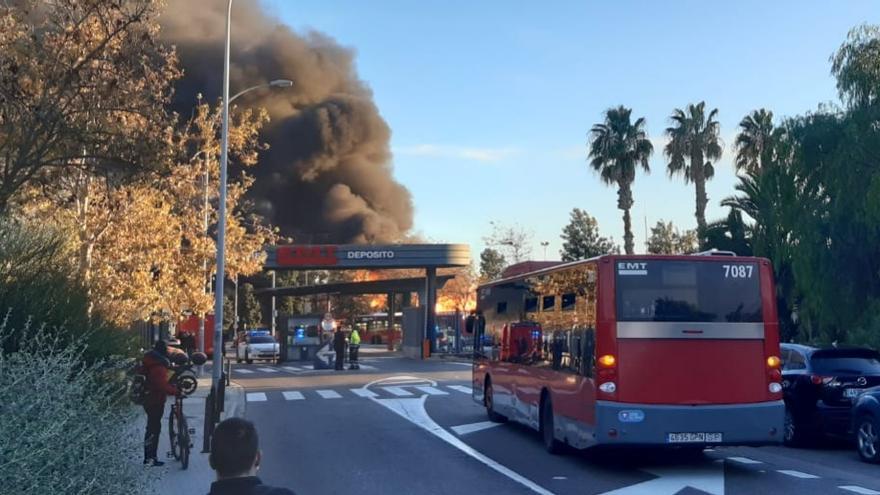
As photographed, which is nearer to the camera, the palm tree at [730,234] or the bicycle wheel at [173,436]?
the bicycle wheel at [173,436]

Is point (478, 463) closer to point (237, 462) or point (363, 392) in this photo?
point (237, 462)

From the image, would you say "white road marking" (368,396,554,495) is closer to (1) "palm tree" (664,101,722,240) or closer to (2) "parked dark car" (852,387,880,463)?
(2) "parked dark car" (852,387,880,463)

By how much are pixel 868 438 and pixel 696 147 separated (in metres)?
37.3

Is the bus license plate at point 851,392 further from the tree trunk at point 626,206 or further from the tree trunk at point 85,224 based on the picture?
the tree trunk at point 626,206

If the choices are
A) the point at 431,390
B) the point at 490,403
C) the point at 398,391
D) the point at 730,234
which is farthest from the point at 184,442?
the point at 730,234

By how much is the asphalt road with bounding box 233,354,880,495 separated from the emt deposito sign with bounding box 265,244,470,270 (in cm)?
2605

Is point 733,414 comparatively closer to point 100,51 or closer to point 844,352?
point 844,352

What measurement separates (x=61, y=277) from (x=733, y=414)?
789 cm

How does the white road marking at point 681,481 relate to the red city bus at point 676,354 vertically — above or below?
below

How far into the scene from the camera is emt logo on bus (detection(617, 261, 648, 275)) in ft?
42.2

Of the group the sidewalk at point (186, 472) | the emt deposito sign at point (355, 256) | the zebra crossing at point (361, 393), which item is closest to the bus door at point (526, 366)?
the sidewalk at point (186, 472)

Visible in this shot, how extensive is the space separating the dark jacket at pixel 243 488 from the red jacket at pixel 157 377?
8.40 meters

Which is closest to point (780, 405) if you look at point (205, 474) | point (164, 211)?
point (205, 474)

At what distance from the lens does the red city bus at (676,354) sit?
41.2 feet
